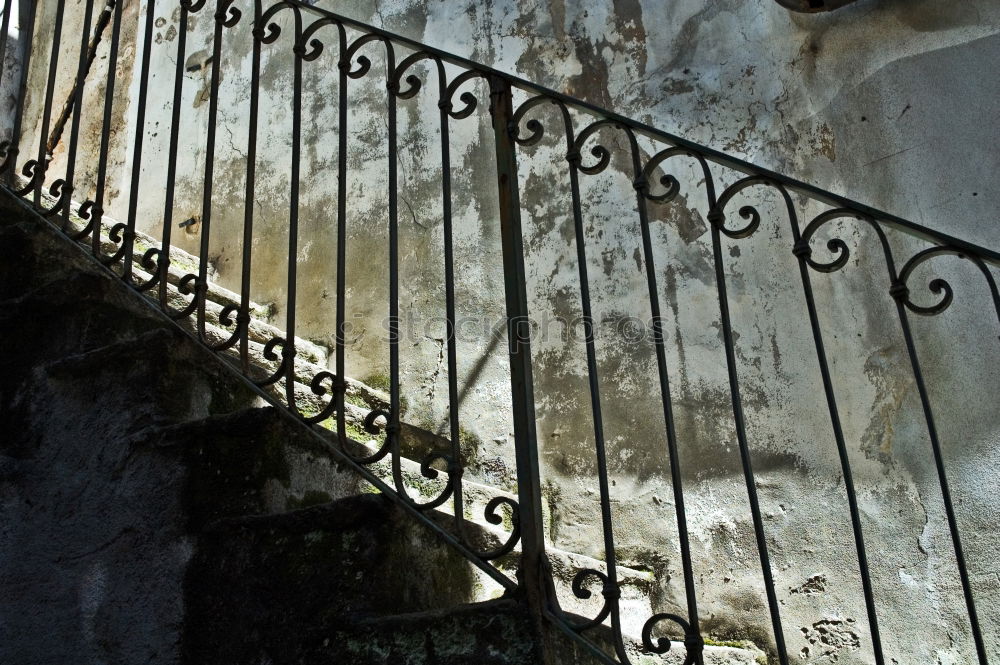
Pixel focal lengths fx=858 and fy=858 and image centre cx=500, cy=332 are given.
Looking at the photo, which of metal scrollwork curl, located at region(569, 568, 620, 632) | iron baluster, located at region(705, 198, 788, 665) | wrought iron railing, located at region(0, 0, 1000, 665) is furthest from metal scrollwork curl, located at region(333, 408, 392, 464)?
iron baluster, located at region(705, 198, 788, 665)

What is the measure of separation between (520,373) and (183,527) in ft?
2.42

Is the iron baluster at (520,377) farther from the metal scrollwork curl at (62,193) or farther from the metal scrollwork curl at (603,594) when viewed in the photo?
the metal scrollwork curl at (62,193)

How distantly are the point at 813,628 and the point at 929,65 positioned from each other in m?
1.89

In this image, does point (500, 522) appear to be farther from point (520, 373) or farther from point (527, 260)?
point (527, 260)

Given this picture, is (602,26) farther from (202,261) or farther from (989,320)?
(202,261)

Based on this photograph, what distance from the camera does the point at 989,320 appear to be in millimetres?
2545

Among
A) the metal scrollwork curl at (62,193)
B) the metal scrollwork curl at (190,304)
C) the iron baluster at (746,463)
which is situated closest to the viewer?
the iron baluster at (746,463)

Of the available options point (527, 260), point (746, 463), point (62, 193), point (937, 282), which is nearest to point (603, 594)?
point (746, 463)

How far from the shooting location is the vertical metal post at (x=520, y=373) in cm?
150

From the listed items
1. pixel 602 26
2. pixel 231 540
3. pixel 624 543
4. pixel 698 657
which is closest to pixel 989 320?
pixel 624 543

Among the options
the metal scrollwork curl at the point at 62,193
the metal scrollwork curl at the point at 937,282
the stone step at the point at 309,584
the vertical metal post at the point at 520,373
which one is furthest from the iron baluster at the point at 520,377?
the metal scrollwork curl at the point at 62,193

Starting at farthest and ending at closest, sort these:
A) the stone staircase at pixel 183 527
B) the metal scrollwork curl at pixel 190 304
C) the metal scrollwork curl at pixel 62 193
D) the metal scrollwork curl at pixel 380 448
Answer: the metal scrollwork curl at pixel 62 193, the metal scrollwork curl at pixel 190 304, the metal scrollwork curl at pixel 380 448, the stone staircase at pixel 183 527

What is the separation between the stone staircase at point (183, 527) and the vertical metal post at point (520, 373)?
89mm

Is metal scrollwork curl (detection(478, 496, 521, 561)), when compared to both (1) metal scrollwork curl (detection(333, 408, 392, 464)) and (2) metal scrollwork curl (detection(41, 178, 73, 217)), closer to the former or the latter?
(1) metal scrollwork curl (detection(333, 408, 392, 464))
